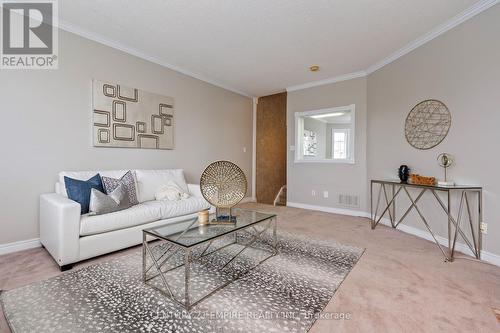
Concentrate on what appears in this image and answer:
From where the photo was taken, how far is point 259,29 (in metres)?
2.82

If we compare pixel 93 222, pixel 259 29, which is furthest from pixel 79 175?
pixel 259 29

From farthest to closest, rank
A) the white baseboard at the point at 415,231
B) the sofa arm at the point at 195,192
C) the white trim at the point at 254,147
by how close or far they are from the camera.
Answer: the white trim at the point at 254,147, the sofa arm at the point at 195,192, the white baseboard at the point at 415,231

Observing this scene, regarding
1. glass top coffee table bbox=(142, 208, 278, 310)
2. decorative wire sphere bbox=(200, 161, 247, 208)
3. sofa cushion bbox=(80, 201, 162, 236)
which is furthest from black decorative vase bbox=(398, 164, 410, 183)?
sofa cushion bbox=(80, 201, 162, 236)

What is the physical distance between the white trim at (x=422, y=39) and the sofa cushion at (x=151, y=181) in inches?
124

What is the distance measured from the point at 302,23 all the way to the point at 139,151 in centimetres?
275

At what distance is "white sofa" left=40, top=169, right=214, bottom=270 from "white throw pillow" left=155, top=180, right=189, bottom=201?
0.12 meters

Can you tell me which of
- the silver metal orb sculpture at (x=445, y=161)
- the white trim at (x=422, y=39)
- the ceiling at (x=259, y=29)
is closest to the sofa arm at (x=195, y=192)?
the ceiling at (x=259, y=29)

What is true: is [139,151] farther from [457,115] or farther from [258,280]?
[457,115]

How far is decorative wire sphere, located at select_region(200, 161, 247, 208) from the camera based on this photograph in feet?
7.20

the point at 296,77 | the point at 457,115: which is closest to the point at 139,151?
the point at 296,77

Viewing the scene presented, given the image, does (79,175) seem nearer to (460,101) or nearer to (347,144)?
(347,144)

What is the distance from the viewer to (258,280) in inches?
73.5

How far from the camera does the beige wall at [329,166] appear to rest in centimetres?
416
